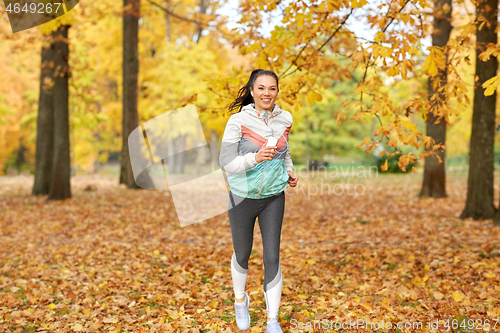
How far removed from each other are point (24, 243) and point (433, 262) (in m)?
6.49

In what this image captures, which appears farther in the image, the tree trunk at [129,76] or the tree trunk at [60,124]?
the tree trunk at [129,76]

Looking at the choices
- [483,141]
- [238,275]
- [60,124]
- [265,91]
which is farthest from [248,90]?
[60,124]

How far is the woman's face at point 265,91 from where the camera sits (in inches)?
116

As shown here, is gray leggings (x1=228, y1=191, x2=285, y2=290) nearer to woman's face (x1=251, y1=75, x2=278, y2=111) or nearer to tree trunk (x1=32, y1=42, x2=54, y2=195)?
woman's face (x1=251, y1=75, x2=278, y2=111)

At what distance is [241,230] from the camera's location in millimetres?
3121

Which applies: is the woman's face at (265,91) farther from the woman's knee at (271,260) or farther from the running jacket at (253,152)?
the woman's knee at (271,260)

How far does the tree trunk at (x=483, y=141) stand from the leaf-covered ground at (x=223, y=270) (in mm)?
430

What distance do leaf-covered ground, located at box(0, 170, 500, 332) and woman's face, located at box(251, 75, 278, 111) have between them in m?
1.94

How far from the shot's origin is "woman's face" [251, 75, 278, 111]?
2.96m

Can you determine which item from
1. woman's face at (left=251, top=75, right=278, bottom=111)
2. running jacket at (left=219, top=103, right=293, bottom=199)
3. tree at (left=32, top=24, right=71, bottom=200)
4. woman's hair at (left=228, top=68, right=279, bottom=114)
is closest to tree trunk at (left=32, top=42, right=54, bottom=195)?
tree at (left=32, top=24, right=71, bottom=200)

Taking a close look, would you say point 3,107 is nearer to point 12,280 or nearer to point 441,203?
point 12,280

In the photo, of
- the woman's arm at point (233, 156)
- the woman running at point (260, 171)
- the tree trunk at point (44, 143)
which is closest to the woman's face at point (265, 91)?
the woman running at point (260, 171)

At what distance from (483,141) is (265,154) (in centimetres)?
608

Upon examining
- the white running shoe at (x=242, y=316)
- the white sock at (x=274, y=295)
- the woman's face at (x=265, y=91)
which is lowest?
the white running shoe at (x=242, y=316)
